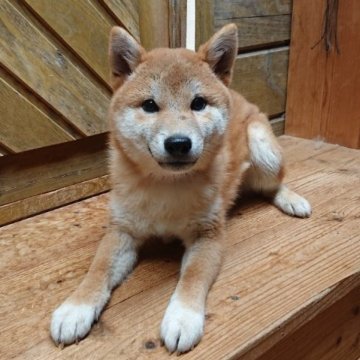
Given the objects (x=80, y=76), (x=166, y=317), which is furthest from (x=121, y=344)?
(x=80, y=76)

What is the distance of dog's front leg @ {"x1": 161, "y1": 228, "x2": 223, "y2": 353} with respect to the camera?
35.9 inches

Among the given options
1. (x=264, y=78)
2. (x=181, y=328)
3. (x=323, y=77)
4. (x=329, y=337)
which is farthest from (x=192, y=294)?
(x=323, y=77)

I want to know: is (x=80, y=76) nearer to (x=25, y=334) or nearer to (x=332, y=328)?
(x=25, y=334)

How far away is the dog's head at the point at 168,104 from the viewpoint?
1008 millimetres

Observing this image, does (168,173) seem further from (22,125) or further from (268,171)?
(22,125)

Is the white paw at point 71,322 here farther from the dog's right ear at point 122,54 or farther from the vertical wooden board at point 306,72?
the vertical wooden board at point 306,72

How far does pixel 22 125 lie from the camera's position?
1471mm

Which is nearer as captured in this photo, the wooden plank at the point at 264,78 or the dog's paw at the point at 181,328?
the dog's paw at the point at 181,328

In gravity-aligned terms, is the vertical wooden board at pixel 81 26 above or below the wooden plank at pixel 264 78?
above

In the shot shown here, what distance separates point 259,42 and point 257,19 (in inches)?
4.1

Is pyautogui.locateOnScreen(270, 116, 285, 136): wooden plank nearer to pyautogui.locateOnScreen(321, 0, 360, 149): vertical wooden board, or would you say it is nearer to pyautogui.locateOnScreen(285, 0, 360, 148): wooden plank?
pyautogui.locateOnScreen(285, 0, 360, 148): wooden plank

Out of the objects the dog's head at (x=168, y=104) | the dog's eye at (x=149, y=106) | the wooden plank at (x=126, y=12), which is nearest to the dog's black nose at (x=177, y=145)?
the dog's head at (x=168, y=104)

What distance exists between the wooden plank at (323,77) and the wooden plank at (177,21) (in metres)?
0.74

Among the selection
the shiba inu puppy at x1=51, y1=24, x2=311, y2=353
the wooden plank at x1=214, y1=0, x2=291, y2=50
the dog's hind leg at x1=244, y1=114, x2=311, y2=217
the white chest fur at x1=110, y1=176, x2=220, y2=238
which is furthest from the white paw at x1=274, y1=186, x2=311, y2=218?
the wooden plank at x1=214, y1=0, x2=291, y2=50
